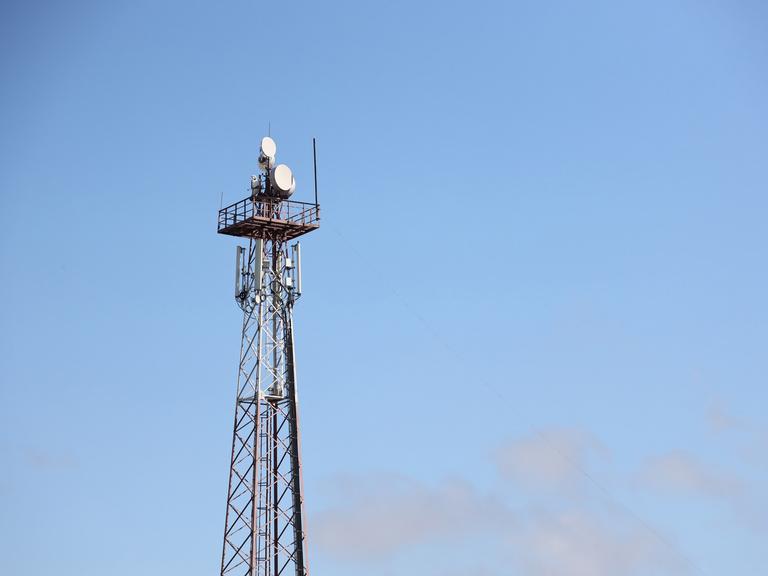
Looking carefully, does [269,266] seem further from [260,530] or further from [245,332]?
[260,530]

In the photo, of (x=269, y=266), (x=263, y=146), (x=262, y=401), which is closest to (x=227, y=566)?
(x=262, y=401)

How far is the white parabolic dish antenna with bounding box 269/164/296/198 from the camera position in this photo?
99812 mm

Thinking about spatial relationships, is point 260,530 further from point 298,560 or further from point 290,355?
point 290,355

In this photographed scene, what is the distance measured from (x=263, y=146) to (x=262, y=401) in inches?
527

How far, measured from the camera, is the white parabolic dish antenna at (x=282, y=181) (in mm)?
99812

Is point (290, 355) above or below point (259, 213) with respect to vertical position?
below

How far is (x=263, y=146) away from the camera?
101m

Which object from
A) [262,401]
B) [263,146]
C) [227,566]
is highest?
[263,146]

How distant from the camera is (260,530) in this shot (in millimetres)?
95625

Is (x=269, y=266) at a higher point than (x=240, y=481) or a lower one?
higher

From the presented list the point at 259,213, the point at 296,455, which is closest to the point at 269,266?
the point at 259,213

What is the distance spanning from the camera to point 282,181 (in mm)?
100000

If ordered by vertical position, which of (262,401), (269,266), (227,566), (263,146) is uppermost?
(263,146)

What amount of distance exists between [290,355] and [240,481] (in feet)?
22.9
